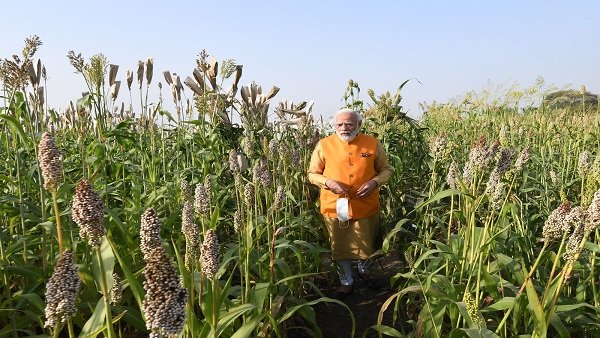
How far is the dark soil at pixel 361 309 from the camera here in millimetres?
2934

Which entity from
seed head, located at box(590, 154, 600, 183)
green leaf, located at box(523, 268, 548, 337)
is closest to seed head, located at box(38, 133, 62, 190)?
green leaf, located at box(523, 268, 548, 337)

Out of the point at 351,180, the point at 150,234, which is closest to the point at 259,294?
the point at 150,234

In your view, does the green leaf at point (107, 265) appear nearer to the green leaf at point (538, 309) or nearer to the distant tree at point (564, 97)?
the green leaf at point (538, 309)

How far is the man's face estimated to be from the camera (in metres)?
3.83

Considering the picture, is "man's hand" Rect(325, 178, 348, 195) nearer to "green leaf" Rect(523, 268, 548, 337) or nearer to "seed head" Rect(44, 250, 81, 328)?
"green leaf" Rect(523, 268, 548, 337)

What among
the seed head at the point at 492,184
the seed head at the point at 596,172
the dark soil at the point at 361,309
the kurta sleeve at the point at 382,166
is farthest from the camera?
the kurta sleeve at the point at 382,166

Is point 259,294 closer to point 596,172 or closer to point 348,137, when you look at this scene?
point 596,172

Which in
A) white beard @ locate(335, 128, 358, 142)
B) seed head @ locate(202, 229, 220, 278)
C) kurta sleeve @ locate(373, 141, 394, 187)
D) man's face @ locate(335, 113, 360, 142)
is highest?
man's face @ locate(335, 113, 360, 142)

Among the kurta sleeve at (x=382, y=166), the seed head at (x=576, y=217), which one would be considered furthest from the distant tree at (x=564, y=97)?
the seed head at (x=576, y=217)

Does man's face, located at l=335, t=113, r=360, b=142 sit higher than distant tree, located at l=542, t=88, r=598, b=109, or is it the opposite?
distant tree, located at l=542, t=88, r=598, b=109

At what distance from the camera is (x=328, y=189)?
383 centimetres

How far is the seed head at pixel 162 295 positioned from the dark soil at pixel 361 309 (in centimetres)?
170

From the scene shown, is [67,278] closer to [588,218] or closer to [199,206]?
[199,206]

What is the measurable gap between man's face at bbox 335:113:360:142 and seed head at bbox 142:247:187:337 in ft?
9.92
